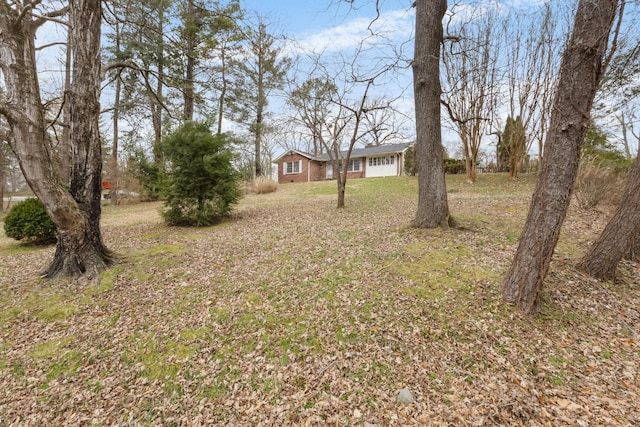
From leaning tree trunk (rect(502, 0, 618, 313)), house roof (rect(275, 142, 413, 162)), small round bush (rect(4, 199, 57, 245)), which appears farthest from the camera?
house roof (rect(275, 142, 413, 162))

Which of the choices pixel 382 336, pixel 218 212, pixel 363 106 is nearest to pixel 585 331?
pixel 382 336

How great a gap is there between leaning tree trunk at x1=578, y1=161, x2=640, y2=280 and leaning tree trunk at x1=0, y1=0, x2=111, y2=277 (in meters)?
6.81

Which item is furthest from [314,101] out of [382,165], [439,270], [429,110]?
[382,165]

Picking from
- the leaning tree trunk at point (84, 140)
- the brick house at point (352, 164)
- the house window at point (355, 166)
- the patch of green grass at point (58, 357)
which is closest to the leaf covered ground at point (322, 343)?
the patch of green grass at point (58, 357)

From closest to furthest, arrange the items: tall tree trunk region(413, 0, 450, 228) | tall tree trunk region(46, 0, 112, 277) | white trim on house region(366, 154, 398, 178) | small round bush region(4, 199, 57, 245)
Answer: tall tree trunk region(46, 0, 112, 277) < tall tree trunk region(413, 0, 450, 228) < small round bush region(4, 199, 57, 245) < white trim on house region(366, 154, 398, 178)

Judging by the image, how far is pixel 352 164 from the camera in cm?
2453

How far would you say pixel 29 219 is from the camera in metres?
5.78

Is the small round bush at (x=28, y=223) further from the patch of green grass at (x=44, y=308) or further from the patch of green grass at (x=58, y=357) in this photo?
the patch of green grass at (x=58, y=357)

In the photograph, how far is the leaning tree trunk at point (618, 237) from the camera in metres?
3.39

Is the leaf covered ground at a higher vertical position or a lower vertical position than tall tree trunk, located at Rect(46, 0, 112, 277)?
lower

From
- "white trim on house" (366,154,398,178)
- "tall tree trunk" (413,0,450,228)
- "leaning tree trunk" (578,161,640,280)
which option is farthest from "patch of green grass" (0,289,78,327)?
"white trim on house" (366,154,398,178)

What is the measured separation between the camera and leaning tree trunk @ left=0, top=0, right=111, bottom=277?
134 inches

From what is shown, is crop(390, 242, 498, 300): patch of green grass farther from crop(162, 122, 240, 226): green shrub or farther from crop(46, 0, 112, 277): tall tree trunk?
crop(162, 122, 240, 226): green shrub

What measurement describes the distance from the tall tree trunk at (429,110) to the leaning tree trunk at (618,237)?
2070 mm
